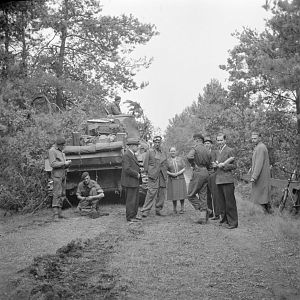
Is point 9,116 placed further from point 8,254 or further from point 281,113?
point 281,113

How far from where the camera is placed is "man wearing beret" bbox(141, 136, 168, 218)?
11219mm

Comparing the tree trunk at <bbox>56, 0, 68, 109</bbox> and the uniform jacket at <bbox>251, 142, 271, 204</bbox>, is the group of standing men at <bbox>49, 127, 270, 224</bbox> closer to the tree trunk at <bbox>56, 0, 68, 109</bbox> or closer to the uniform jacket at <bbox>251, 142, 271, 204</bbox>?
the uniform jacket at <bbox>251, 142, 271, 204</bbox>

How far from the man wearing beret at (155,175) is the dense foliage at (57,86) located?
2814mm

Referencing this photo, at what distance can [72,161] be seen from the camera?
1223 centimetres

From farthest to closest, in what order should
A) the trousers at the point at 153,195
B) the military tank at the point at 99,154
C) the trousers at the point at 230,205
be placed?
1. the military tank at the point at 99,154
2. the trousers at the point at 153,195
3. the trousers at the point at 230,205

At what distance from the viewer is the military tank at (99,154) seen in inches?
483

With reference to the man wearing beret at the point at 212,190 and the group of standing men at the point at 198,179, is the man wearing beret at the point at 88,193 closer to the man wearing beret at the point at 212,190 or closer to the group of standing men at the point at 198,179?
the group of standing men at the point at 198,179

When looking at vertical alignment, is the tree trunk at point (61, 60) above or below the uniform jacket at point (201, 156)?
above

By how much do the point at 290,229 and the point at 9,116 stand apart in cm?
844

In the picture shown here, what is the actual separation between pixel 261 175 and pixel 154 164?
7.75 ft

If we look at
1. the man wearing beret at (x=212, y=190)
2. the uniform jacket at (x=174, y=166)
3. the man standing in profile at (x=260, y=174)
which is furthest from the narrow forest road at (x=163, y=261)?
the uniform jacket at (x=174, y=166)

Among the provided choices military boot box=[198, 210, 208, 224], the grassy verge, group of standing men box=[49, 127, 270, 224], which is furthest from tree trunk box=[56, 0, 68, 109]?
the grassy verge

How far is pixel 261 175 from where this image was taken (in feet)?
33.6

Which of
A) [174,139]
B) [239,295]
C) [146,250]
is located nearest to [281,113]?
[146,250]
